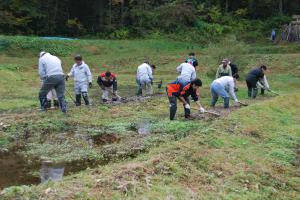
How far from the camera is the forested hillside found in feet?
157

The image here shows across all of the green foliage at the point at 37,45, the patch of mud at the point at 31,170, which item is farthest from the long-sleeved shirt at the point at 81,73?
the green foliage at the point at 37,45

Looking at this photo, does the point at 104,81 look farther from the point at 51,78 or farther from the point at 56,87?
the point at 51,78

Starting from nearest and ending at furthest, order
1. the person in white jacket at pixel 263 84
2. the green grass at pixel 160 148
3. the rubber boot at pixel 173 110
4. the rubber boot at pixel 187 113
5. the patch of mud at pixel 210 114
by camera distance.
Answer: the green grass at pixel 160 148 < the rubber boot at pixel 173 110 < the rubber boot at pixel 187 113 < the patch of mud at pixel 210 114 < the person in white jacket at pixel 263 84

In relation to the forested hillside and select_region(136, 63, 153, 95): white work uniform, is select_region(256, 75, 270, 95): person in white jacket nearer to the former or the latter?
select_region(136, 63, 153, 95): white work uniform

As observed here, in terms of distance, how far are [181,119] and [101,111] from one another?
2.78 metres

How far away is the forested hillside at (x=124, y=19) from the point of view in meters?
47.8

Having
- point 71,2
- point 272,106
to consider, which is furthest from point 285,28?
point 272,106

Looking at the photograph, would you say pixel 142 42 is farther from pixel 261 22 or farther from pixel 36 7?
pixel 261 22

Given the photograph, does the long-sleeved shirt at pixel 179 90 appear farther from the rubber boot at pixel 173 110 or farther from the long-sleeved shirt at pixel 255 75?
the long-sleeved shirt at pixel 255 75

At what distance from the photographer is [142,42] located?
44.2 m

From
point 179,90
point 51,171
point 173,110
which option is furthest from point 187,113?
point 51,171

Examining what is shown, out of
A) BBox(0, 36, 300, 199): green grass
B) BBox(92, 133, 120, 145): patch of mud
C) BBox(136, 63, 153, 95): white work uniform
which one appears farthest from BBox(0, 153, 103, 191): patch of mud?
BBox(136, 63, 153, 95): white work uniform

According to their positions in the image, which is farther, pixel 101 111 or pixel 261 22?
pixel 261 22

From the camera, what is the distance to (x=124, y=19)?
5128cm
